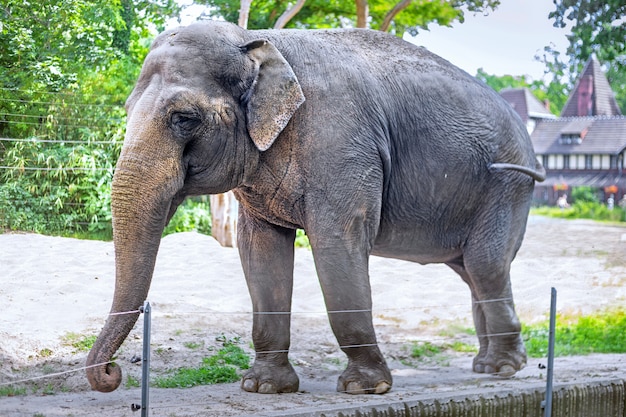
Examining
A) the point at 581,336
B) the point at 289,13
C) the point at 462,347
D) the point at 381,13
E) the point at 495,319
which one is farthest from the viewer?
the point at 381,13

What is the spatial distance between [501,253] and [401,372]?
36.3 inches

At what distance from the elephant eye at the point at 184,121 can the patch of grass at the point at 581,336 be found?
10.8ft

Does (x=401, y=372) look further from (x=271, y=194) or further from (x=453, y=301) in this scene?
(x=453, y=301)

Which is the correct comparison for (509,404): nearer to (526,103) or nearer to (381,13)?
(381,13)

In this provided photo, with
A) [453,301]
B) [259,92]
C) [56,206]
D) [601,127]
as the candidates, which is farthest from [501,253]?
[601,127]

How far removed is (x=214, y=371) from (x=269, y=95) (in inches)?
60.6

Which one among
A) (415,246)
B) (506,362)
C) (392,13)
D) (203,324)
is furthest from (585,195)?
(415,246)

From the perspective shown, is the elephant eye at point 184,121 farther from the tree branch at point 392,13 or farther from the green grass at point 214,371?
the tree branch at point 392,13

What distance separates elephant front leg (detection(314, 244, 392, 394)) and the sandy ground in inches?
4.0

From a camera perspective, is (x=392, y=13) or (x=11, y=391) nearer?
(x=11, y=391)

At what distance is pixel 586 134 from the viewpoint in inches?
363

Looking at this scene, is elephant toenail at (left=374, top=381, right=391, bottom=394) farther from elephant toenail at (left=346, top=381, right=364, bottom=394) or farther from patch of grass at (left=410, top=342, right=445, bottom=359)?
patch of grass at (left=410, top=342, right=445, bottom=359)

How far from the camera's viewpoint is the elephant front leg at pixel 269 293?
4.85 metres

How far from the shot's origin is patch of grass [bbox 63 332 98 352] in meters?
5.36
